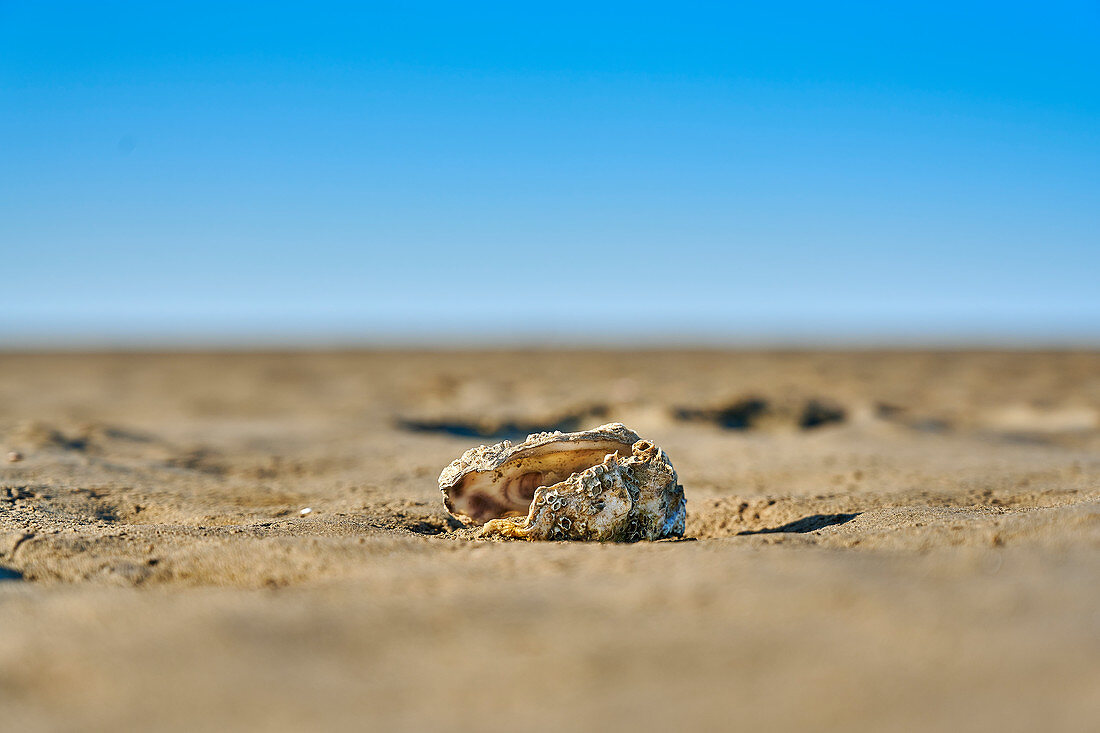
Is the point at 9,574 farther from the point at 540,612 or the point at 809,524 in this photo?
the point at 809,524

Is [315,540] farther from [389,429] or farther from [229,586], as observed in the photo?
[389,429]

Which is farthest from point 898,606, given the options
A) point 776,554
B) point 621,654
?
point 621,654

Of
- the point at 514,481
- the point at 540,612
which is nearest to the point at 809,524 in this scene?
the point at 514,481

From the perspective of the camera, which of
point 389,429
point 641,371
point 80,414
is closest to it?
point 389,429

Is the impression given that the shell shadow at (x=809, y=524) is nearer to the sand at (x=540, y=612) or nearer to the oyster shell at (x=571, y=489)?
the sand at (x=540, y=612)

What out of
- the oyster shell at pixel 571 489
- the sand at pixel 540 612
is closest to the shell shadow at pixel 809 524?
the sand at pixel 540 612

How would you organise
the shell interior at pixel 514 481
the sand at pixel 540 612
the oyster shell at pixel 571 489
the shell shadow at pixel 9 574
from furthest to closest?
the shell interior at pixel 514 481 < the oyster shell at pixel 571 489 < the shell shadow at pixel 9 574 < the sand at pixel 540 612
